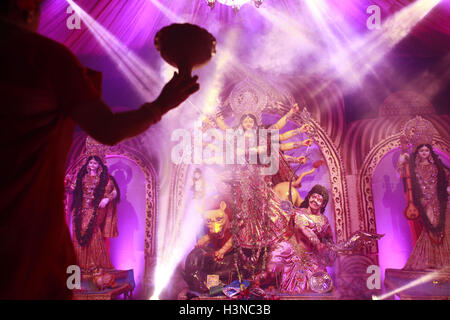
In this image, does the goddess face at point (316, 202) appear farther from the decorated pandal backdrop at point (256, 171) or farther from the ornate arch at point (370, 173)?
the ornate arch at point (370, 173)

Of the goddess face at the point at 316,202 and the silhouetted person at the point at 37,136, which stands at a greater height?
the goddess face at the point at 316,202

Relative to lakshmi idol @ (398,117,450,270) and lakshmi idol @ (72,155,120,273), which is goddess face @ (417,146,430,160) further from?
lakshmi idol @ (72,155,120,273)

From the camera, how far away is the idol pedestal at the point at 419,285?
3838mm

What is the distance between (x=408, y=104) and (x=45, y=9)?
492 cm

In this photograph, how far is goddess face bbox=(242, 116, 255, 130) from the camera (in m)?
4.65

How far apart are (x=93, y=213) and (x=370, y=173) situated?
3892 millimetres

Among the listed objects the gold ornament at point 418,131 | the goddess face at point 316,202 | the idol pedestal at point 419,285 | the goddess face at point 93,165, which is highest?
the gold ornament at point 418,131

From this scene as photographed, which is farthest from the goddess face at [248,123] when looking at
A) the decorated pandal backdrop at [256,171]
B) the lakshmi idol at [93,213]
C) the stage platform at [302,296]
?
the stage platform at [302,296]

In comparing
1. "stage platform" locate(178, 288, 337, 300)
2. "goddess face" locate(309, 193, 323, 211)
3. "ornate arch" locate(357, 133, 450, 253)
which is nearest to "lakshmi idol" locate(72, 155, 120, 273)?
"stage platform" locate(178, 288, 337, 300)

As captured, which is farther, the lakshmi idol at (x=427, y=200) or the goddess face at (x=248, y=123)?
the goddess face at (x=248, y=123)

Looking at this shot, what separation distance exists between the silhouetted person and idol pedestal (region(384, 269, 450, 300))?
4.22 meters

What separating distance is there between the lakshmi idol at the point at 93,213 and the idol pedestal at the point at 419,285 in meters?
3.77

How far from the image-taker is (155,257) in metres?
4.50
